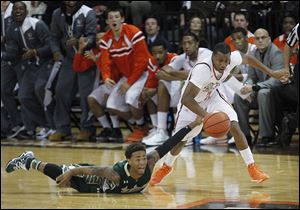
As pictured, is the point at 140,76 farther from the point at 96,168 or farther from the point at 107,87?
the point at 96,168

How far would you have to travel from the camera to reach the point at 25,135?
523 inches

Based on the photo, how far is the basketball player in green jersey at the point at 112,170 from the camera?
870cm

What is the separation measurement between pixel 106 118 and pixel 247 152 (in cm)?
455

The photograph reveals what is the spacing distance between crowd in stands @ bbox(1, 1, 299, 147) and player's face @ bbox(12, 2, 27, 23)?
0.02m

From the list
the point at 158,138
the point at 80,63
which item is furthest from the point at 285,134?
the point at 80,63

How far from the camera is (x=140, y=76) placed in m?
12.5

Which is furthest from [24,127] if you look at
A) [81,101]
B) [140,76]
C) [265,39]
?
[265,39]

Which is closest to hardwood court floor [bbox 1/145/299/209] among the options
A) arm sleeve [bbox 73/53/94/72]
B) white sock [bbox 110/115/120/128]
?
white sock [bbox 110/115/120/128]

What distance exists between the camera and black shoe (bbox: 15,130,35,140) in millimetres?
13145

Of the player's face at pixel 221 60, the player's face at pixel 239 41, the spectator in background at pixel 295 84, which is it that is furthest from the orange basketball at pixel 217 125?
the player's face at pixel 239 41

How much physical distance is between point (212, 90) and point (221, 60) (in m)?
0.74

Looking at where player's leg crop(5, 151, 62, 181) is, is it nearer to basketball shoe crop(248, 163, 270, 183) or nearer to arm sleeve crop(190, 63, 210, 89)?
arm sleeve crop(190, 63, 210, 89)

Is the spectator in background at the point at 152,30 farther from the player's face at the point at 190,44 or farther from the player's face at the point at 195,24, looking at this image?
the player's face at the point at 190,44

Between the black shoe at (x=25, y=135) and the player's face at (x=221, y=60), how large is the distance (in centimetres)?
549
